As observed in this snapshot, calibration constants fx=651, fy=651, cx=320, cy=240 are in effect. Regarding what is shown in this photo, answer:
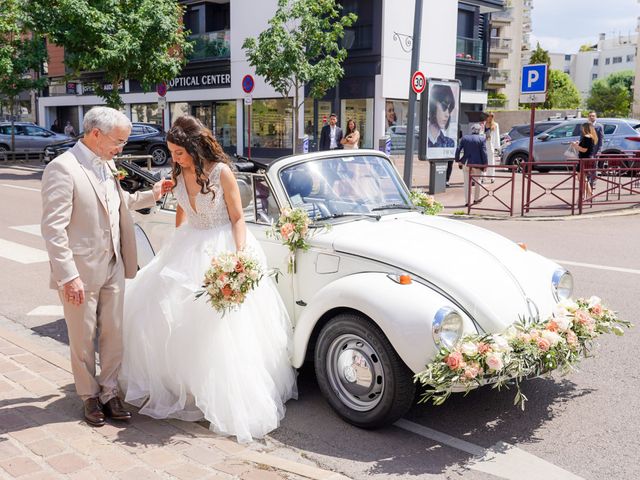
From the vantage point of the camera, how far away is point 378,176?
5145 mm

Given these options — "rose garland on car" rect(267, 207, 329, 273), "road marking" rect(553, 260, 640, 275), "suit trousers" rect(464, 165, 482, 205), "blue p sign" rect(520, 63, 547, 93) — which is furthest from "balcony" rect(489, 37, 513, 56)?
"rose garland on car" rect(267, 207, 329, 273)

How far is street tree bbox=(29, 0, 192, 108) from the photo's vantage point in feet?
70.5

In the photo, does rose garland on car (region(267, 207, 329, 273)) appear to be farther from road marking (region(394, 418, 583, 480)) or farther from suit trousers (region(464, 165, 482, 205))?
suit trousers (region(464, 165, 482, 205))

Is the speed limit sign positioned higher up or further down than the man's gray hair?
higher up

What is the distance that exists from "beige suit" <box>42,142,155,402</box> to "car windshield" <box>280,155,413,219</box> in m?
1.25

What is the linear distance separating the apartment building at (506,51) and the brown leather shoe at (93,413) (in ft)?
198

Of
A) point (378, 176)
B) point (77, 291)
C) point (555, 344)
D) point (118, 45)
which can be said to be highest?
point (118, 45)

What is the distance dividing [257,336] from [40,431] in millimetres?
1367

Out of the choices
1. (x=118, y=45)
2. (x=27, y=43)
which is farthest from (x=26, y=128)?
(x=118, y=45)

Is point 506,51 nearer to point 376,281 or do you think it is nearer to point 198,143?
point 198,143

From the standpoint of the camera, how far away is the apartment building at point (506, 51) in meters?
64.4

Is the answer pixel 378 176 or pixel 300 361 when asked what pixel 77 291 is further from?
pixel 378 176

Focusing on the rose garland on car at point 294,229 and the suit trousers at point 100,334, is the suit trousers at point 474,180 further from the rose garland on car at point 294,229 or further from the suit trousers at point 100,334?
the suit trousers at point 100,334

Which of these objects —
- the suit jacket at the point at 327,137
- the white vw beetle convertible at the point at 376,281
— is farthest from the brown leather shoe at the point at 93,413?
the suit jacket at the point at 327,137
